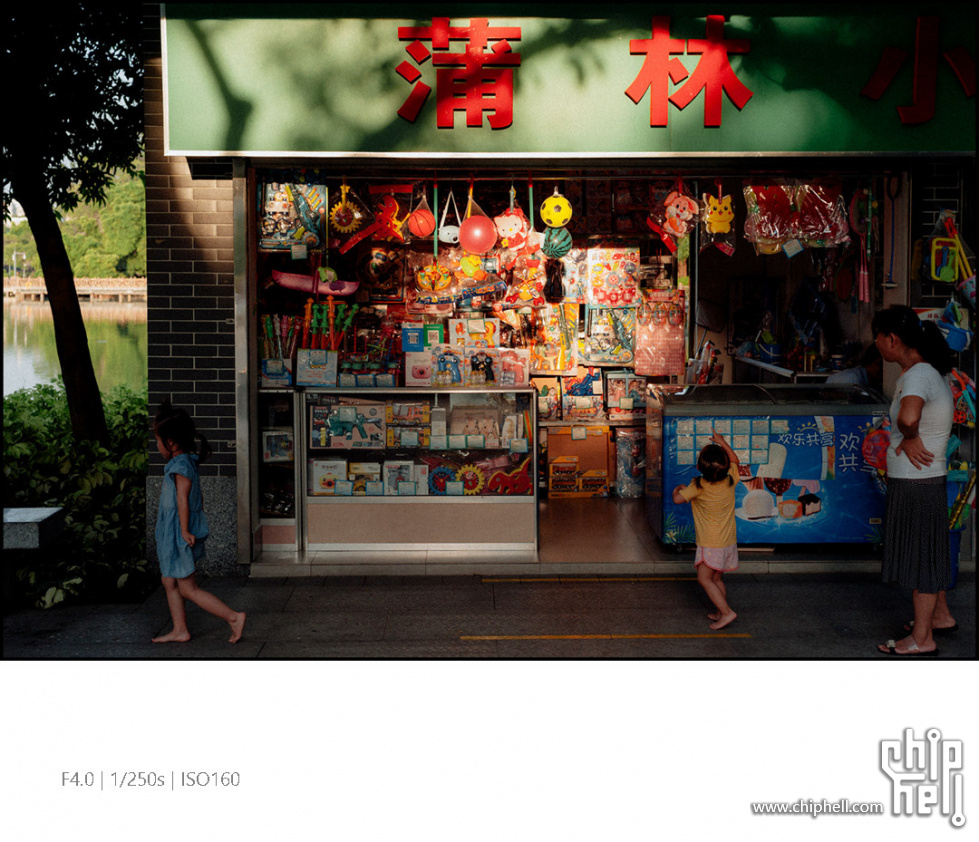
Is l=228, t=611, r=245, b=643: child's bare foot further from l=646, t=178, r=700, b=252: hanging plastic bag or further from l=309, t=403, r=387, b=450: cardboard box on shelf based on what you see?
l=646, t=178, r=700, b=252: hanging plastic bag

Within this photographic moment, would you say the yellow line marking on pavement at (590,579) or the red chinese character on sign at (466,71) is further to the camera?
the yellow line marking on pavement at (590,579)

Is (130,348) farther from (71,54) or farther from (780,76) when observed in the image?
(780,76)

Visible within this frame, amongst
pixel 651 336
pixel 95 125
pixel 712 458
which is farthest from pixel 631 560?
pixel 95 125

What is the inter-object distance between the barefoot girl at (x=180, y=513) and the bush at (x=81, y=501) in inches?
62.4

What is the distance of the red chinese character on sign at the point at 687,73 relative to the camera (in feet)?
22.9

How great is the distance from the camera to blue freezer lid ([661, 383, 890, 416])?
7.68 meters

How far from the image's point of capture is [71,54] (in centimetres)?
1197

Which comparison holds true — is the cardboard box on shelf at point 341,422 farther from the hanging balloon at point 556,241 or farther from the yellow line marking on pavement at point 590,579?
the hanging balloon at point 556,241

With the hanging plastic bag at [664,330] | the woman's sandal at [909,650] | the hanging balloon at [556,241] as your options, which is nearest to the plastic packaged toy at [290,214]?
the hanging balloon at [556,241]

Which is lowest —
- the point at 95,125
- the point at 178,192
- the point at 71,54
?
the point at 178,192

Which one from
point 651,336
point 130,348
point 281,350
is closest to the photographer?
point 281,350

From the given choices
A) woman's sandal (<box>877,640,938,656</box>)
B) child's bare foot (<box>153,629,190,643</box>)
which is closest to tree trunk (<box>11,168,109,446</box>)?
child's bare foot (<box>153,629,190,643</box>)

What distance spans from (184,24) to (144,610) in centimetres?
425

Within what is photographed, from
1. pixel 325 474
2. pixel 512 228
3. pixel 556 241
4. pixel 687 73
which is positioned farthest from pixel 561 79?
pixel 325 474
